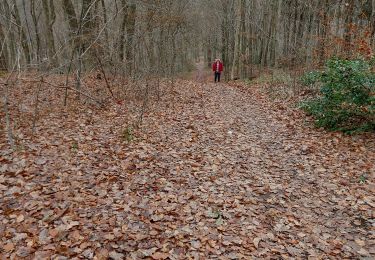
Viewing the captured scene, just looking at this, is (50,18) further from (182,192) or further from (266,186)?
(266,186)

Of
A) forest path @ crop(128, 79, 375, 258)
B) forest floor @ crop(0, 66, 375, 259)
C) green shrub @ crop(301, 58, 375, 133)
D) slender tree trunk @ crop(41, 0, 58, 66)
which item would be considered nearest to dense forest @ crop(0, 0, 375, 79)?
slender tree trunk @ crop(41, 0, 58, 66)

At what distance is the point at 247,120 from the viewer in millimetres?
10172

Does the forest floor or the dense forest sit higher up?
the dense forest

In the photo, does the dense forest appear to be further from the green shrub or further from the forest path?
the forest path

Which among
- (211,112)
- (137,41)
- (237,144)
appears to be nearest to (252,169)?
(237,144)

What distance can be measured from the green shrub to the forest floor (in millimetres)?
450

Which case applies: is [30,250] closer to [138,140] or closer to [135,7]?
[138,140]

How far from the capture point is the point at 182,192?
549 cm

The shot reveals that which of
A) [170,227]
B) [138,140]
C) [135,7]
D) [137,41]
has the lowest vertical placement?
[170,227]

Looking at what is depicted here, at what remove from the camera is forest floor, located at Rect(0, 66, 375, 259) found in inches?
163

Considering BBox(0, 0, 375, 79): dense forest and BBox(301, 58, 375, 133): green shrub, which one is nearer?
BBox(301, 58, 375, 133): green shrub

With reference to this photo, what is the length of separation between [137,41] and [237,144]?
6.29 meters

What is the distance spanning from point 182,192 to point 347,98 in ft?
17.4

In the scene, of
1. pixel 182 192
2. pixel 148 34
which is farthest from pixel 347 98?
pixel 148 34
